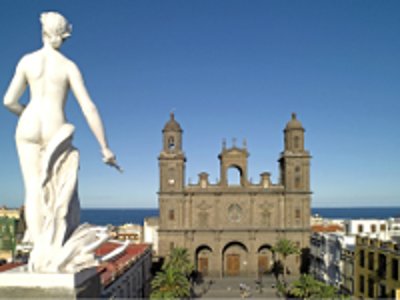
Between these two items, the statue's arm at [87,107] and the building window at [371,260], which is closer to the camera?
the statue's arm at [87,107]

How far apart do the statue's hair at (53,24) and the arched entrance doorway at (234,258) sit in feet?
163

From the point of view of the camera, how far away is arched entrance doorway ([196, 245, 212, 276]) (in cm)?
5125

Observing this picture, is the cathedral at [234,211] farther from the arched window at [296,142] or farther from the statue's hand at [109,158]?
the statue's hand at [109,158]

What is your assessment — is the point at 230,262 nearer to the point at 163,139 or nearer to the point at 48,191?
the point at 163,139

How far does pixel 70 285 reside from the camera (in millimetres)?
3951

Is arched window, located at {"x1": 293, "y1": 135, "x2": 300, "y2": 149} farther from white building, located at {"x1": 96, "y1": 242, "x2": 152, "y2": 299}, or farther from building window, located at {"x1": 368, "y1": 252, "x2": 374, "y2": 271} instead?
white building, located at {"x1": 96, "y1": 242, "x2": 152, "y2": 299}

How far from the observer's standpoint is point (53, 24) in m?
4.55

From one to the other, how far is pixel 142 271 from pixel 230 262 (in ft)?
60.5

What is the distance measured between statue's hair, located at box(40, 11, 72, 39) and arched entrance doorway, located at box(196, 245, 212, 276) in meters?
48.7

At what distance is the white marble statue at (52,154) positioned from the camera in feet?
13.8

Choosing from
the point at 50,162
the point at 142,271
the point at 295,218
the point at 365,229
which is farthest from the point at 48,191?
the point at 295,218

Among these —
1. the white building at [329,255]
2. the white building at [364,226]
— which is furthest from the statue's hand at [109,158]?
the white building at [364,226]

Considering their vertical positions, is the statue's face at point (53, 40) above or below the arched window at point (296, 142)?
below

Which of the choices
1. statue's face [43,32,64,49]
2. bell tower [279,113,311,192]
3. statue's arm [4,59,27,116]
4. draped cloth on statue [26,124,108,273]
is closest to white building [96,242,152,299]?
draped cloth on statue [26,124,108,273]
